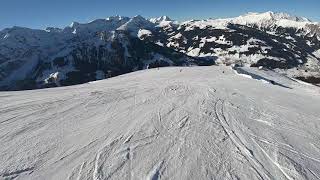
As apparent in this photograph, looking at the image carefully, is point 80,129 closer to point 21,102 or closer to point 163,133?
point 163,133

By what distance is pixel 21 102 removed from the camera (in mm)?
20656

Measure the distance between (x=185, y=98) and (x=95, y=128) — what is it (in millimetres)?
7988

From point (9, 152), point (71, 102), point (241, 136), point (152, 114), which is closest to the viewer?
point (9, 152)

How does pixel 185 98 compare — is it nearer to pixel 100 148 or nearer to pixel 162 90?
pixel 162 90

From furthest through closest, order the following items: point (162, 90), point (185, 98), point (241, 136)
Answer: point (162, 90) → point (185, 98) → point (241, 136)

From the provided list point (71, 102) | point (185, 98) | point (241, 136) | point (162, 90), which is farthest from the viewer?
point (162, 90)

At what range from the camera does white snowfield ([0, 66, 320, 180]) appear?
35.3 feet

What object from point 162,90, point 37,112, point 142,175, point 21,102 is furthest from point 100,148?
point 162,90

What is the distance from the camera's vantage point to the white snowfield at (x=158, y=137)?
10758mm

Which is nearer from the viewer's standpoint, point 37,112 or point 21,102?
point 37,112

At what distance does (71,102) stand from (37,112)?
105 inches

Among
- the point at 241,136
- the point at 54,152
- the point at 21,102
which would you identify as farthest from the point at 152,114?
the point at 21,102

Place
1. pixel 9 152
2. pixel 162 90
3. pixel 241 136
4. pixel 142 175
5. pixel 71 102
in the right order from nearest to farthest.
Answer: pixel 142 175 → pixel 9 152 → pixel 241 136 → pixel 71 102 → pixel 162 90

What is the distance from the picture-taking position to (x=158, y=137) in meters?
13.6
